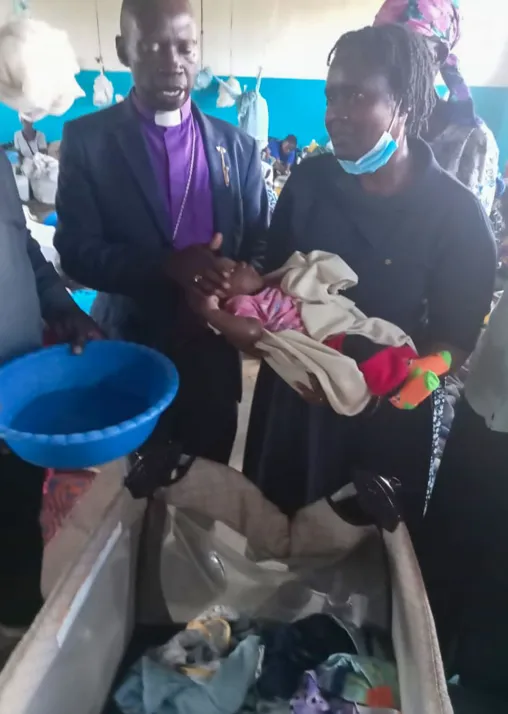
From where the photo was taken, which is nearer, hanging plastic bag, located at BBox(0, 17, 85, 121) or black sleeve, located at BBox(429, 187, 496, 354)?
black sleeve, located at BBox(429, 187, 496, 354)

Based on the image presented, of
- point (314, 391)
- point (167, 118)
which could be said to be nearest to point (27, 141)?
point (167, 118)

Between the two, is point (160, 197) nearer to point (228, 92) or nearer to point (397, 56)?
point (397, 56)

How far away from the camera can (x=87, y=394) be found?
1.13m

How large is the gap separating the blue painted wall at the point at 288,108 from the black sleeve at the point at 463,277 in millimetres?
2126

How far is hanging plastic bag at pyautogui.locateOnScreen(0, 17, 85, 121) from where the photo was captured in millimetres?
1824

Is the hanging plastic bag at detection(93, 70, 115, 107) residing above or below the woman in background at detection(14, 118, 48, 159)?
above

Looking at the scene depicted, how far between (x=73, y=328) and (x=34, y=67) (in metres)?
1.21

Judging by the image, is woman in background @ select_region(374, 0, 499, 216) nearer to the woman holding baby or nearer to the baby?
the woman holding baby

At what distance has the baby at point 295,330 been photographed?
0.97m

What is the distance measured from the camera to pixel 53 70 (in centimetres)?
200

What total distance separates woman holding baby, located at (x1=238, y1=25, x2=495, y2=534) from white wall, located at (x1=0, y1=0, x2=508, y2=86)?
2077mm

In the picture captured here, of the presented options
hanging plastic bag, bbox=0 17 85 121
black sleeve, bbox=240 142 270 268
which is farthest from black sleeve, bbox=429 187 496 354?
hanging plastic bag, bbox=0 17 85 121

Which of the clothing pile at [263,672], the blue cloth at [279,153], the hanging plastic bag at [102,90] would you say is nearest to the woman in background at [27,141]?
the hanging plastic bag at [102,90]

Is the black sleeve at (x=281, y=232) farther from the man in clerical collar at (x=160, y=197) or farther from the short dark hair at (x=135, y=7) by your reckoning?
the short dark hair at (x=135, y=7)
